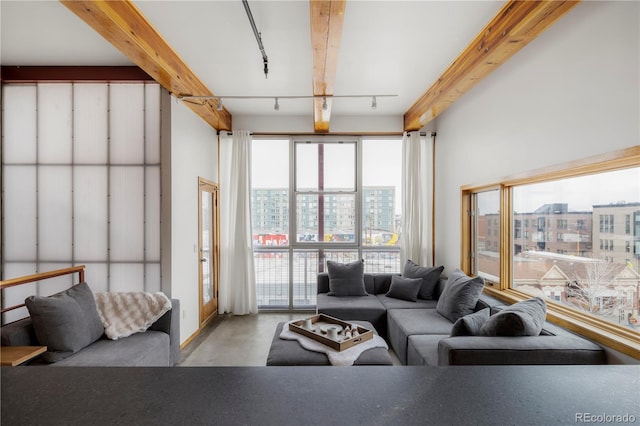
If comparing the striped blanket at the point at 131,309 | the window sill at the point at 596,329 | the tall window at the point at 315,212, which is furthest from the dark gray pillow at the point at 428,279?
the striped blanket at the point at 131,309

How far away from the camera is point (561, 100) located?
2.20m

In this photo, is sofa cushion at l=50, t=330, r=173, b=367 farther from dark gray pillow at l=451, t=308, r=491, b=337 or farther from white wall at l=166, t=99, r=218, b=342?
dark gray pillow at l=451, t=308, r=491, b=337

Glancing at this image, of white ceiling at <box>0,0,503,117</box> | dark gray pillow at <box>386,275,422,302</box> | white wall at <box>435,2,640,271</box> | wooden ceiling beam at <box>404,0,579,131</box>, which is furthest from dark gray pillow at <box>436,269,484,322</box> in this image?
white ceiling at <box>0,0,503,117</box>

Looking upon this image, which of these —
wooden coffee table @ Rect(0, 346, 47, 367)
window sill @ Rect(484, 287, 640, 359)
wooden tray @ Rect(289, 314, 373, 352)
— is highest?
window sill @ Rect(484, 287, 640, 359)

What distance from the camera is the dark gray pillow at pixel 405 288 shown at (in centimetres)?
371

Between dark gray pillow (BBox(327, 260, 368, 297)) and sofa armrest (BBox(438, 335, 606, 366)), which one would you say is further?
dark gray pillow (BBox(327, 260, 368, 297))

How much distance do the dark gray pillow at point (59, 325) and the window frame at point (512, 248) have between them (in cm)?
354

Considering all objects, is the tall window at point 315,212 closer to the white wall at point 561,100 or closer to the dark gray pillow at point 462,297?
the white wall at point 561,100

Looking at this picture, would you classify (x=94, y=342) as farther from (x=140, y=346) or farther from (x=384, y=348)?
(x=384, y=348)

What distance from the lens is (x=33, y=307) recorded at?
2129 millimetres

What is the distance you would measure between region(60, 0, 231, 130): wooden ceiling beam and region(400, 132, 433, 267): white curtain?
2.85 m

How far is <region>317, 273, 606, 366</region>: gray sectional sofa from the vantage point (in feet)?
6.15

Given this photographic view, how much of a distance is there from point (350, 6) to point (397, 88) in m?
1.60

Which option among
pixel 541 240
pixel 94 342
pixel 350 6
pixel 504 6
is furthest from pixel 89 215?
pixel 541 240
